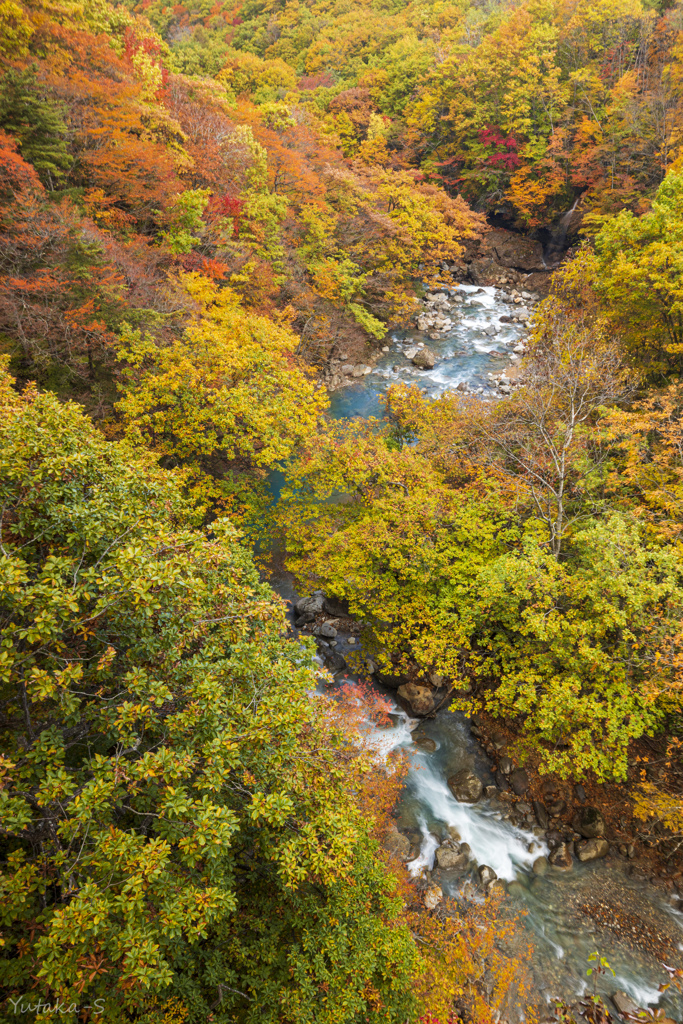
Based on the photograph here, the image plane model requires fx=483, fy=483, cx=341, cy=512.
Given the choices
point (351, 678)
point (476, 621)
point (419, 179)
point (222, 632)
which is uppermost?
point (419, 179)

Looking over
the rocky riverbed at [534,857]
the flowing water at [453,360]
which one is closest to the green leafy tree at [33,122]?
the flowing water at [453,360]

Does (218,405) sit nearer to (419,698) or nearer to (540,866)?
(419,698)

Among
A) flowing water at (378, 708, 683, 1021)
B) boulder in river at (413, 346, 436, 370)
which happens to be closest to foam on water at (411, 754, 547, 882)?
flowing water at (378, 708, 683, 1021)

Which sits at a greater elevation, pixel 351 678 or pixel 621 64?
pixel 621 64

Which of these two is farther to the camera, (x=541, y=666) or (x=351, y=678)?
(x=351, y=678)

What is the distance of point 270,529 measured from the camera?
1647 cm

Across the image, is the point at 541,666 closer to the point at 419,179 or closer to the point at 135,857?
the point at 135,857

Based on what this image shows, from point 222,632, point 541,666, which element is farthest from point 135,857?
point 541,666

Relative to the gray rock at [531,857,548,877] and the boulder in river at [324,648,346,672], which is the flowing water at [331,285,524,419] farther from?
the gray rock at [531,857,548,877]

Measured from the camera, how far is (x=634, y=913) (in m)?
9.97

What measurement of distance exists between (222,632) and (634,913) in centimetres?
1056

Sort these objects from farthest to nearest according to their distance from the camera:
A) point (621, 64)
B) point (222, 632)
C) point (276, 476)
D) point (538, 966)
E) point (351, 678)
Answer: point (621, 64)
point (276, 476)
point (351, 678)
point (538, 966)
point (222, 632)

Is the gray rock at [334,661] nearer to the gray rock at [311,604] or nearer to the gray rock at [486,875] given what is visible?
the gray rock at [311,604]

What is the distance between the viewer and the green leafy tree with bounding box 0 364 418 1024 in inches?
192
